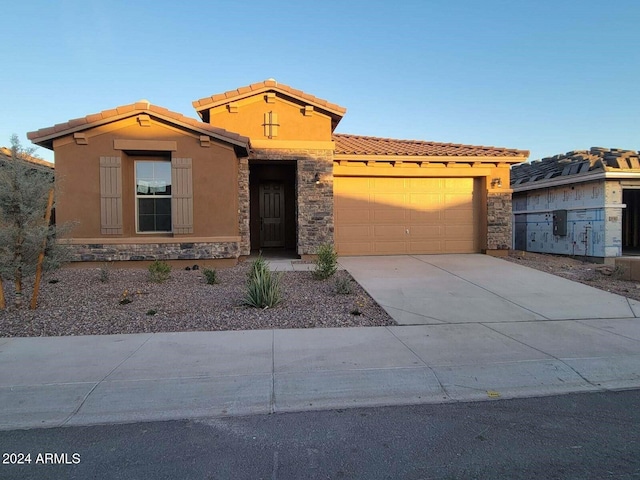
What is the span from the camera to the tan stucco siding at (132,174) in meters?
10.7

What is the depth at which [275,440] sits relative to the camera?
11.2 ft

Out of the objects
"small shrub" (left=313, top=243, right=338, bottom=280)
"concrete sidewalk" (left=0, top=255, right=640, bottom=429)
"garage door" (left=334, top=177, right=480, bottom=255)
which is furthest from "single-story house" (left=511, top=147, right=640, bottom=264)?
"small shrub" (left=313, top=243, right=338, bottom=280)

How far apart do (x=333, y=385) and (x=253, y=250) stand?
11433 millimetres

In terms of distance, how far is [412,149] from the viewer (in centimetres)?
1416

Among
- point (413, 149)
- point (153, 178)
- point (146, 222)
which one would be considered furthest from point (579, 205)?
point (146, 222)

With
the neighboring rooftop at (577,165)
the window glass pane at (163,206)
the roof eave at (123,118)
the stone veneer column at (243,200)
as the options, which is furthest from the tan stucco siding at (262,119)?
the neighboring rooftop at (577,165)

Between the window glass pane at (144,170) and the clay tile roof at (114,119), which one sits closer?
the clay tile roof at (114,119)

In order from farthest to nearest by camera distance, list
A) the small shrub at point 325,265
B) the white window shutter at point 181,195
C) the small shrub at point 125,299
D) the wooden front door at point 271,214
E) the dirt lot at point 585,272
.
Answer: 1. the wooden front door at point 271,214
2. the white window shutter at point 181,195
3. the small shrub at point 325,265
4. the dirt lot at point 585,272
5. the small shrub at point 125,299

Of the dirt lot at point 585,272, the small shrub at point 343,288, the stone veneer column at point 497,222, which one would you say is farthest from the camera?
the stone veneer column at point 497,222

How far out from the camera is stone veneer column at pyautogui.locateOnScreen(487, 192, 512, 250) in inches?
547

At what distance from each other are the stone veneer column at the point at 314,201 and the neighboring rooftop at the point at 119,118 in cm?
231

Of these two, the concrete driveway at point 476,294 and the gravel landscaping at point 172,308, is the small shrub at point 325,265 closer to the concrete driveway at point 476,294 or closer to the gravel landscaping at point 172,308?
the gravel landscaping at point 172,308

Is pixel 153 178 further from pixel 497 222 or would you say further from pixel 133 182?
pixel 497 222

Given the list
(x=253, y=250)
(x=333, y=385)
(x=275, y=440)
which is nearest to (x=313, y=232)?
(x=253, y=250)
